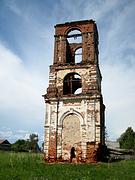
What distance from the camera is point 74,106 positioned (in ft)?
60.2

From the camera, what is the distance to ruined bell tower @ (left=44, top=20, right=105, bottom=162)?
17438 mm

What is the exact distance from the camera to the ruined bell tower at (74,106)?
57.2ft

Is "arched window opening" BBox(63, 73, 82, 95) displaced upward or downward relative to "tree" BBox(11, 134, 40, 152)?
upward

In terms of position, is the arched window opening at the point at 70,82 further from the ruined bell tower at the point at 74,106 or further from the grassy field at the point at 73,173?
the grassy field at the point at 73,173

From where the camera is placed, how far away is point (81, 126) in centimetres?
1775

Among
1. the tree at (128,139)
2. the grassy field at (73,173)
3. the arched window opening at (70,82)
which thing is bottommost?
the grassy field at (73,173)

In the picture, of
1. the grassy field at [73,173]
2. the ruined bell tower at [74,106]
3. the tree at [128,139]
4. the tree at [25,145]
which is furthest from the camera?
the tree at [25,145]

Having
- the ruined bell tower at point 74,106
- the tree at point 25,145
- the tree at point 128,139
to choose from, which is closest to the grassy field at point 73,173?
the ruined bell tower at point 74,106

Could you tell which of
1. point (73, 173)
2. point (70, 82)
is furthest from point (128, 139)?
point (73, 173)

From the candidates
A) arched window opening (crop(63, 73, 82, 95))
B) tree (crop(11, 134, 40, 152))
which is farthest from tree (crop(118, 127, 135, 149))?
arched window opening (crop(63, 73, 82, 95))

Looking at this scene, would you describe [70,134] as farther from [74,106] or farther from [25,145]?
[25,145]

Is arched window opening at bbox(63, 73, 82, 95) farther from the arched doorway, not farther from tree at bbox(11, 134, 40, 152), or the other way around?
tree at bbox(11, 134, 40, 152)

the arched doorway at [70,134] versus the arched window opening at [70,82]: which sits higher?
the arched window opening at [70,82]

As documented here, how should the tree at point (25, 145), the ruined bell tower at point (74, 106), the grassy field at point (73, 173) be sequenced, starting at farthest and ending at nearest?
the tree at point (25, 145)
the ruined bell tower at point (74, 106)
the grassy field at point (73, 173)
